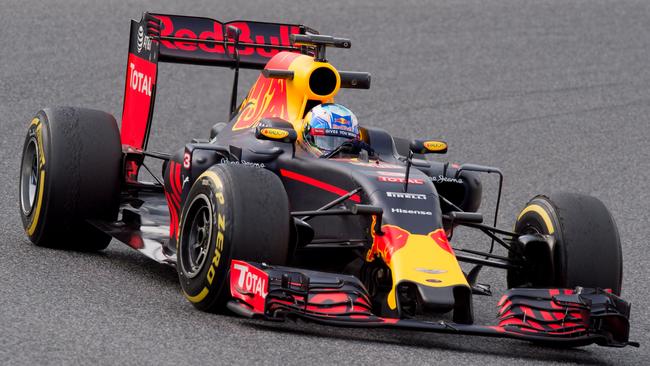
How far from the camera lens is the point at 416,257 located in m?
8.66

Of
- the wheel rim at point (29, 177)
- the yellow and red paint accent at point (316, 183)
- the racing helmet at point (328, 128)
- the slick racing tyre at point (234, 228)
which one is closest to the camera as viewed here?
the slick racing tyre at point (234, 228)

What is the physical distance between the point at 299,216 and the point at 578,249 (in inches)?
75.7

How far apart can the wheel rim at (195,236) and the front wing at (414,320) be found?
52 cm

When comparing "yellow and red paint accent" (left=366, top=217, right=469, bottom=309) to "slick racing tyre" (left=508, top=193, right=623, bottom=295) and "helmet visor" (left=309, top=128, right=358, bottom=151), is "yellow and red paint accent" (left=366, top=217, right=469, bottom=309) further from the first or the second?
"helmet visor" (left=309, top=128, right=358, bottom=151)

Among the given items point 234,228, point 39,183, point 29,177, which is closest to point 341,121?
point 234,228

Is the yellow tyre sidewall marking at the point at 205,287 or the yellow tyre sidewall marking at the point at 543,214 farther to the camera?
the yellow tyre sidewall marking at the point at 543,214

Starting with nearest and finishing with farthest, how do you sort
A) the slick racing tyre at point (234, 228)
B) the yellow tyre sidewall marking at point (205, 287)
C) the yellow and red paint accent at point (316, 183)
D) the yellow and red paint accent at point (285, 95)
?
1. the slick racing tyre at point (234, 228)
2. the yellow tyre sidewall marking at point (205, 287)
3. the yellow and red paint accent at point (316, 183)
4. the yellow and red paint accent at point (285, 95)

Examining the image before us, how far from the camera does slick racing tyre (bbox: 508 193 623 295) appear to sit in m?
9.41

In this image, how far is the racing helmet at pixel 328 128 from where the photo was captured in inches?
397

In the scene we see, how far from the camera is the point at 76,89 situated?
19.0 metres

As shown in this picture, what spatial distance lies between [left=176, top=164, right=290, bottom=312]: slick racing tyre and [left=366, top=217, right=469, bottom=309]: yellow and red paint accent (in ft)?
2.08

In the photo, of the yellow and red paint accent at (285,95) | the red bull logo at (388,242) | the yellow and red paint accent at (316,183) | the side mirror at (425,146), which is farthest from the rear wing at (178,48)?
the red bull logo at (388,242)

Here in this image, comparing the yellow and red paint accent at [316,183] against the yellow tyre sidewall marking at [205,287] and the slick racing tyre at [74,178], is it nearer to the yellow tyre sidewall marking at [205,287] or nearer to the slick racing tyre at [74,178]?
the yellow tyre sidewall marking at [205,287]

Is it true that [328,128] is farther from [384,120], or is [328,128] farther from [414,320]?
[384,120]
